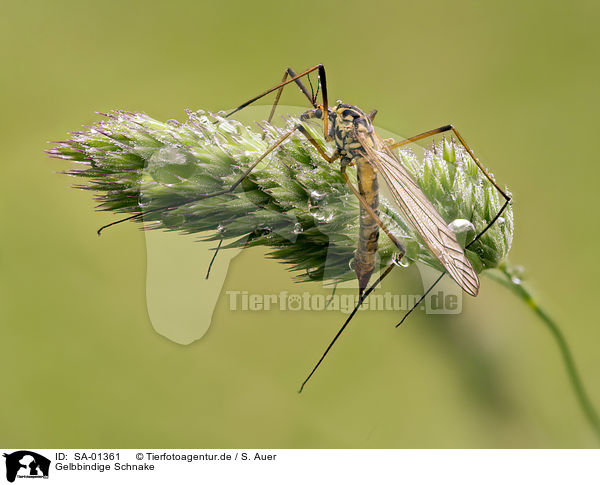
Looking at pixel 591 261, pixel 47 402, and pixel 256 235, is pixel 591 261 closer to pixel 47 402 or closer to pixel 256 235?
pixel 256 235

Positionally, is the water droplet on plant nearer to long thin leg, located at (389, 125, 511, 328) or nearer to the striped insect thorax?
long thin leg, located at (389, 125, 511, 328)

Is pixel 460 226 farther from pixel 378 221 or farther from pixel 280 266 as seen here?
pixel 280 266

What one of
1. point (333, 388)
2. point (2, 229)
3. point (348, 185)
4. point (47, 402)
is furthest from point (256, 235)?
point (2, 229)

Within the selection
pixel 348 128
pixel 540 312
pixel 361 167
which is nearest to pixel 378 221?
pixel 361 167

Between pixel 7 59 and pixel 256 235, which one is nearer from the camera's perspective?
pixel 256 235
